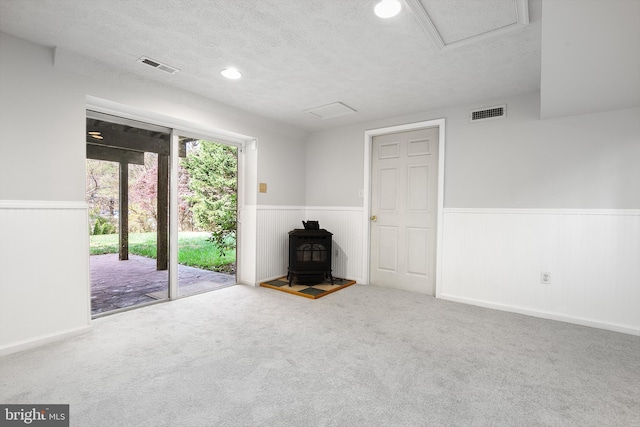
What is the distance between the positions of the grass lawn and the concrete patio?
88 millimetres

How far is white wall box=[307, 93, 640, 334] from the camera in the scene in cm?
283

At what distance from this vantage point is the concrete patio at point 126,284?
3209mm

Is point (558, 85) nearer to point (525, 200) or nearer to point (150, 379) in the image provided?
point (525, 200)

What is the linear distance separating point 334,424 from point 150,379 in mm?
1215

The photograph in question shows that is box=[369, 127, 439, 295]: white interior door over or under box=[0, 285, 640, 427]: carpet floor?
over

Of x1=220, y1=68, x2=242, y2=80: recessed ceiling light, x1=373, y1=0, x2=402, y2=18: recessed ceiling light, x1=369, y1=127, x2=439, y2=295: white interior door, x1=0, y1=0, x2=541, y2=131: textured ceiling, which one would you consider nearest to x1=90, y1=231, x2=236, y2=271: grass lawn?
x1=0, y1=0, x2=541, y2=131: textured ceiling

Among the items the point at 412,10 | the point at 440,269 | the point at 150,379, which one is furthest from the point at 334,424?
the point at 440,269

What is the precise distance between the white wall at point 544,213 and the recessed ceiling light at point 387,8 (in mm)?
2117

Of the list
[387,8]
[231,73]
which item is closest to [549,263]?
[387,8]

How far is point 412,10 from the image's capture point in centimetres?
191

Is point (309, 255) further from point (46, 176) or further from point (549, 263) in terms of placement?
point (46, 176)

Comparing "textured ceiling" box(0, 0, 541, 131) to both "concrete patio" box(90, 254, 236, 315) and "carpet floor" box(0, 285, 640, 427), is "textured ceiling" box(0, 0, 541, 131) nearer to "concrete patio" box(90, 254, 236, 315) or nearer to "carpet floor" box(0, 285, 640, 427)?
"concrete patio" box(90, 254, 236, 315)

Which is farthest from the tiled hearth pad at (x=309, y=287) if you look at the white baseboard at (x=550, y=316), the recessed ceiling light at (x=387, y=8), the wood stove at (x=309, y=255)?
the recessed ceiling light at (x=387, y=8)

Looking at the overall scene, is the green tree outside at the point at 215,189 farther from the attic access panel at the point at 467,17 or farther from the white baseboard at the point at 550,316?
the white baseboard at the point at 550,316
